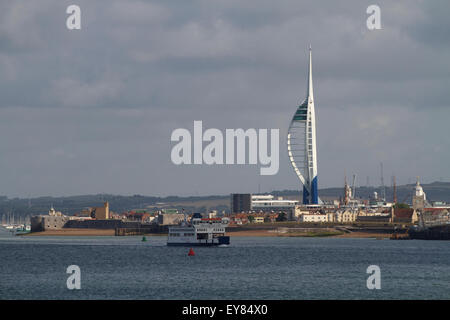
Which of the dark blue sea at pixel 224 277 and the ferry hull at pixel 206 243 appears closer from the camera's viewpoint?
the dark blue sea at pixel 224 277

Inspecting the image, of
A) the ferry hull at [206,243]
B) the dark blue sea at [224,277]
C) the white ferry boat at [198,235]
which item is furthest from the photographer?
the white ferry boat at [198,235]

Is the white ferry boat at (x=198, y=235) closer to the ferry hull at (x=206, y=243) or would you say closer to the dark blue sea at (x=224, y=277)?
the ferry hull at (x=206, y=243)

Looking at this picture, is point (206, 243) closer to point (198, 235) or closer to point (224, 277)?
point (198, 235)

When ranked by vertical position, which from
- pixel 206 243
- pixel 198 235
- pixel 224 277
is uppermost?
pixel 198 235

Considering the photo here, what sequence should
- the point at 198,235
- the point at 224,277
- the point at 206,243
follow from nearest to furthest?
1. the point at 224,277
2. the point at 206,243
3. the point at 198,235

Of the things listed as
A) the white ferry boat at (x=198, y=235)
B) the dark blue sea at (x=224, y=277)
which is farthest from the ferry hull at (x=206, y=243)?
the dark blue sea at (x=224, y=277)

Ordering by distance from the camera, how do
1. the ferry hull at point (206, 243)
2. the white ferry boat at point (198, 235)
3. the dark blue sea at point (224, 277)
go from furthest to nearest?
the white ferry boat at point (198, 235)
the ferry hull at point (206, 243)
the dark blue sea at point (224, 277)

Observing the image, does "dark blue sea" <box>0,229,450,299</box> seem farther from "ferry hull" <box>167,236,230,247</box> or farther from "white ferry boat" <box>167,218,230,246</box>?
"white ferry boat" <box>167,218,230,246</box>

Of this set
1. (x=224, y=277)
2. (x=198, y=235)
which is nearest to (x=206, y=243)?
(x=198, y=235)
